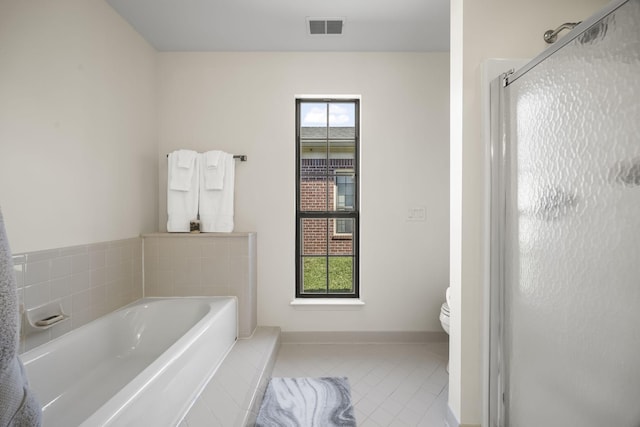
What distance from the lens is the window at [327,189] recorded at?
9.25ft

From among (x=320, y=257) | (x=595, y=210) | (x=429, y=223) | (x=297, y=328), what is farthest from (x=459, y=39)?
(x=297, y=328)

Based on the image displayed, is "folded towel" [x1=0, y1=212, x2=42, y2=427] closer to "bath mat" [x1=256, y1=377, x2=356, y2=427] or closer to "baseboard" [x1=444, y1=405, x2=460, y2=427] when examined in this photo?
"bath mat" [x1=256, y1=377, x2=356, y2=427]

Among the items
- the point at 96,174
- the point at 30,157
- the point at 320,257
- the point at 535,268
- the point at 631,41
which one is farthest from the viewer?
the point at 320,257

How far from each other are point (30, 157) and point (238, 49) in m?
1.70

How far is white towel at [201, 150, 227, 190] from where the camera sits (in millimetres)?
2510

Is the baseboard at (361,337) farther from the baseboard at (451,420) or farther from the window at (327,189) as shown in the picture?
the baseboard at (451,420)

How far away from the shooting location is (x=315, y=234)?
112 inches

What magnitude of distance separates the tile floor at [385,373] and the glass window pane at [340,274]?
0.48 metres

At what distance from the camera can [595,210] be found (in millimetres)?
936

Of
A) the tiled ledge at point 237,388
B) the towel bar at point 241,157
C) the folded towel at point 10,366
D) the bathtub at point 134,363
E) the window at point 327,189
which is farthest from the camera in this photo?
the window at point 327,189

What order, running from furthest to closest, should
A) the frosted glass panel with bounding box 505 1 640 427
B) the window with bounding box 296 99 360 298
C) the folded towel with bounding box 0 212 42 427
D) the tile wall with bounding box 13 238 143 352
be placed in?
the window with bounding box 296 99 360 298 < the tile wall with bounding box 13 238 143 352 < the frosted glass panel with bounding box 505 1 640 427 < the folded towel with bounding box 0 212 42 427

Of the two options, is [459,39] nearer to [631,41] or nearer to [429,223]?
[631,41]

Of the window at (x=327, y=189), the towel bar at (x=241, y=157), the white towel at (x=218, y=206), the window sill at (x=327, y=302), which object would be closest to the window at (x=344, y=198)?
the window at (x=327, y=189)

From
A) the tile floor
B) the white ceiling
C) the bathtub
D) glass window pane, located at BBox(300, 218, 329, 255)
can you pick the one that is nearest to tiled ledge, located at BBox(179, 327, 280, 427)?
the bathtub
